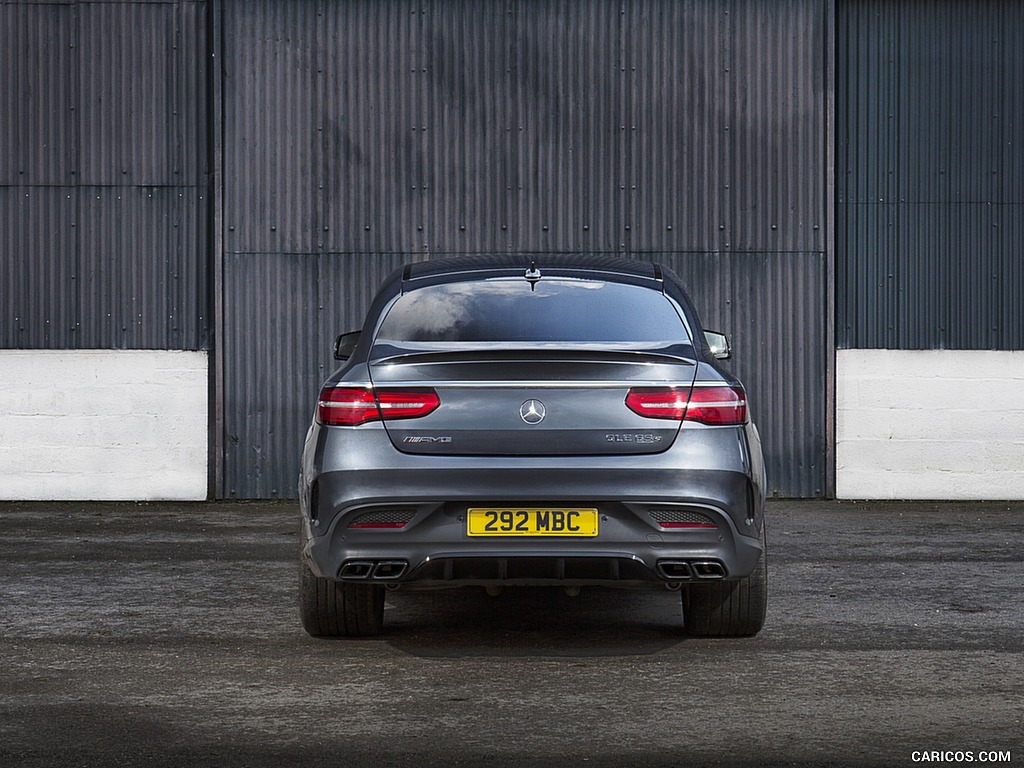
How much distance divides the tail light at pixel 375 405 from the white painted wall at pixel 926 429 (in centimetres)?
851

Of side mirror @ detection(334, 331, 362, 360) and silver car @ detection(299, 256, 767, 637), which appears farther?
side mirror @ detection(334, 331, 362, 360)

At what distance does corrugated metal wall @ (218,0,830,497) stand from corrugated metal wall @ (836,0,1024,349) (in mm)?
366

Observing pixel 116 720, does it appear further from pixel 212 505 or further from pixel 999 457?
pixel 999 457

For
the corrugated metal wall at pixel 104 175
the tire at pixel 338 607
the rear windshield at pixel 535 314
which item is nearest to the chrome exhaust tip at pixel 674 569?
the rear windshield at pixel 535 314

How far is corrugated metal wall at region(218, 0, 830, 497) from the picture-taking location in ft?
45.8

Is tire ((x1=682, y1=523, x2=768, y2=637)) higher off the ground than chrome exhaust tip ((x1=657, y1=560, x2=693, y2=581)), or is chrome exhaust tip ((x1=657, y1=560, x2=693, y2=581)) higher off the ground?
chrome exhaust tip ((x1=657, y1=560, x2=693, y2=581))

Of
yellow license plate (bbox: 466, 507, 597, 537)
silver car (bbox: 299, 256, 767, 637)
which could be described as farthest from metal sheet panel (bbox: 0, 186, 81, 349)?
yellow license plate (bbox: 466, 507, 597, 537)

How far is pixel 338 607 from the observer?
6.79m

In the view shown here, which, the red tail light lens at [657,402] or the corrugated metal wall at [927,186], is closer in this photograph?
the red tail light lens at [657,402]

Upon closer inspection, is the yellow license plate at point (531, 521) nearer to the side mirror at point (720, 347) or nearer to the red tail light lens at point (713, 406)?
the red tail light lens at point (713, 406)

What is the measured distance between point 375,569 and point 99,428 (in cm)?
844

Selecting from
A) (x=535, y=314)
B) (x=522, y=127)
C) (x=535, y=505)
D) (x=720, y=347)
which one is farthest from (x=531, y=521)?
(x=522, y=127)

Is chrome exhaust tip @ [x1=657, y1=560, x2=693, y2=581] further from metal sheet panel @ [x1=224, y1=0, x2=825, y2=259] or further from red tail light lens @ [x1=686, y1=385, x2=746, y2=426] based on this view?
metal sheet panel @ [x1=224, y1=0, x2=825, y2=259]

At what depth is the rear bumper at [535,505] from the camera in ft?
19.7
